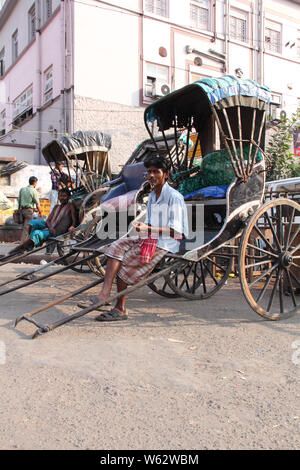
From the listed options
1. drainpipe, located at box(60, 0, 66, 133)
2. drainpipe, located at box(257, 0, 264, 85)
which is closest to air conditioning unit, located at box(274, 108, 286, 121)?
drainpipe, located at box(257, 0, 264, 85)

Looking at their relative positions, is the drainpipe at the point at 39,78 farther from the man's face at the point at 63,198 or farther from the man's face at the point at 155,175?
the man's face at the point at 155,175

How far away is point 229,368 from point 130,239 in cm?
159

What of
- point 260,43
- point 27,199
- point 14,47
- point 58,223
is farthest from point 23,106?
point 58,223

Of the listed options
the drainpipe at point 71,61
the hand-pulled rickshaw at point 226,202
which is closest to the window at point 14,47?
the drainpipe at point 71,61

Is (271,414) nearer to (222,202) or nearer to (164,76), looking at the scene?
(222,202)

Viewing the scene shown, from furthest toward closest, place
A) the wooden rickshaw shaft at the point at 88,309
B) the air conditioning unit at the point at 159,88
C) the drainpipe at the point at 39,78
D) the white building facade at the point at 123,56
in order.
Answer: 1. the drainpipe at the point at 39,78
2. the air conditioning unit at the point at 159,88
3. the white building facade at the point at 123,56
4. the wooden rickshaw shaft at the point at 88,309

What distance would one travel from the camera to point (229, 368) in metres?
2.66

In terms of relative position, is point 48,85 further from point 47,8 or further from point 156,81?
point 156,81

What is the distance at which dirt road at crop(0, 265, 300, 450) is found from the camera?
1.87m

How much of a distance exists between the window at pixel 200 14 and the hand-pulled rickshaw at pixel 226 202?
11866 mm

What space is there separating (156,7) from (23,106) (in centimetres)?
684

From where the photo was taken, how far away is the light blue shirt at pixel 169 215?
368 cm

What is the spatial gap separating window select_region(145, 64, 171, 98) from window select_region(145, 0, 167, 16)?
1919 millimetres

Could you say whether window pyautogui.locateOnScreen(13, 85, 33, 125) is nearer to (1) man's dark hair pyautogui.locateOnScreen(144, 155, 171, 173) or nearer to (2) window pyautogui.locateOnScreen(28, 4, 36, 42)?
(2) window pyautogui.locateOnScreen(28, 4, 36, 42)
